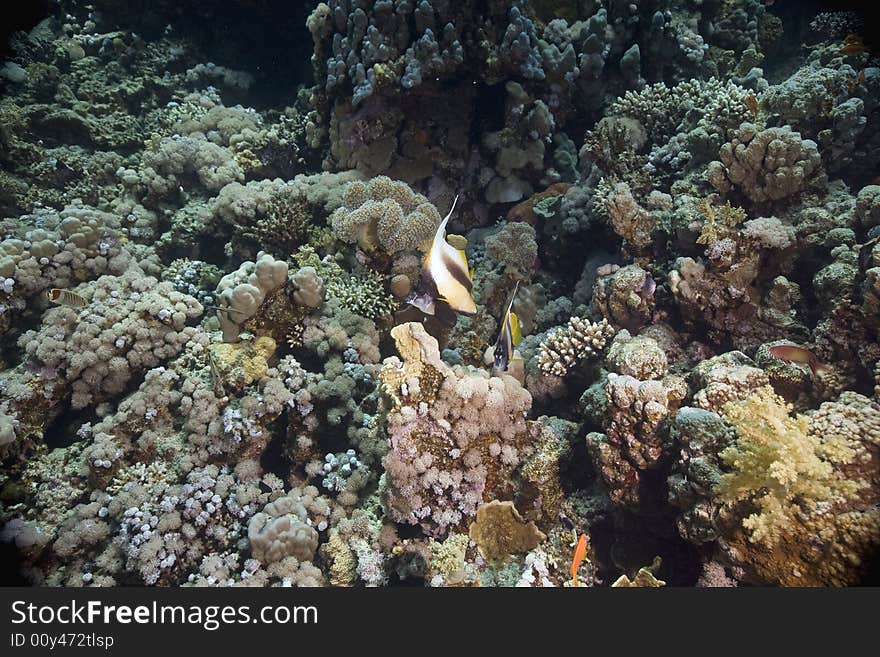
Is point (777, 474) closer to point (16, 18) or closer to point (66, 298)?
point (66, 298)

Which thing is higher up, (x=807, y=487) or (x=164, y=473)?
(x=807, y=487)

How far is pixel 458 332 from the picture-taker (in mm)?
4957

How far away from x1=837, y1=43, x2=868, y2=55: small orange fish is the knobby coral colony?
82 mm

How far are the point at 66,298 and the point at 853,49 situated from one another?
8345mm

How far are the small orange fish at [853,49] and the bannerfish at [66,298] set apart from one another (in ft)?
27.0

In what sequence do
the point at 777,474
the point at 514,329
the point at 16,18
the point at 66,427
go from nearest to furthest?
the point at 777,474, the point at 514,329, the point at 66,427, the point at 16,18

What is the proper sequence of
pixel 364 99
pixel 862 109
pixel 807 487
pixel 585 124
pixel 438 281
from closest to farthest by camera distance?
pixel 807 487 → pixel 438 281 → pixel 862 109 → pixel 364 99 → pixel 585 124

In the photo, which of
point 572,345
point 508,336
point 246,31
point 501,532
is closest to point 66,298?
point 508,336

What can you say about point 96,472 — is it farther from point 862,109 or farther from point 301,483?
point 862,109

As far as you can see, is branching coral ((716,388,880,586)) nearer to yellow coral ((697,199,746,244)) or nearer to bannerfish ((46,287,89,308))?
yellow coral ((697,199,746,244))

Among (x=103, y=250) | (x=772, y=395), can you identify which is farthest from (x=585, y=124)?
(x=103, y=250)

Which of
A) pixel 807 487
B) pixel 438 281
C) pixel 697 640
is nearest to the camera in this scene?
pixel 697 640

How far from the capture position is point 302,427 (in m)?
3.98

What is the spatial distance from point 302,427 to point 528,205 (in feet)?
13.9
